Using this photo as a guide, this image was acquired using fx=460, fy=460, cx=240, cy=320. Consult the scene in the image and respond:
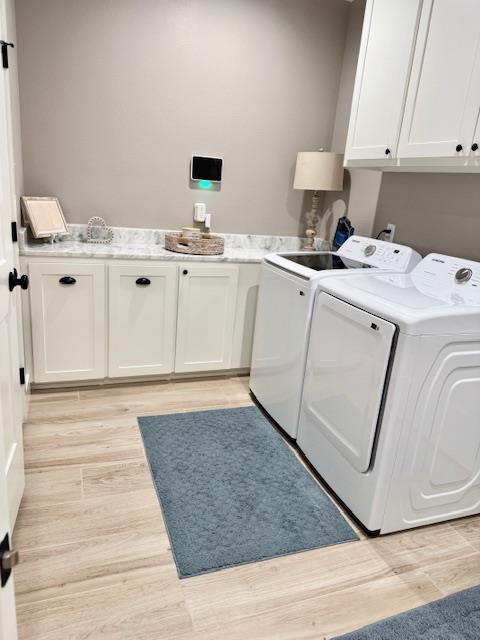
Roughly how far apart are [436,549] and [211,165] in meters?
2.63

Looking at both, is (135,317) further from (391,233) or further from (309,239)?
(391,233)

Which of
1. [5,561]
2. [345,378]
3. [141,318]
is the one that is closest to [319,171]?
[141,318]

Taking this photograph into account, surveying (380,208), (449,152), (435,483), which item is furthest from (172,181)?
(435,483)

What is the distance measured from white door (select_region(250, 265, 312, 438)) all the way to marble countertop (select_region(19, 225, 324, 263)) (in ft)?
1.45

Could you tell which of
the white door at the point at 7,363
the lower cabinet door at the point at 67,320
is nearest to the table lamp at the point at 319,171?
the lower cabinet door at the point at 67,320

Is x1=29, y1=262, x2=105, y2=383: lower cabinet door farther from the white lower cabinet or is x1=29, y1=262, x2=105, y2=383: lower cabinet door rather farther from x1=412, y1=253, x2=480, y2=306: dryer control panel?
x1=412, y1=253, x2=480, y2=306: dryer control panel

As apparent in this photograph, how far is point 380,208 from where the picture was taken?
117 inches

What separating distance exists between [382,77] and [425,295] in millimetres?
1195

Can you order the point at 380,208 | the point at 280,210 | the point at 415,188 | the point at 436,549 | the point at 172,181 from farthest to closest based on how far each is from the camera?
the point at 280,210
the point at 172,181
the point at 380,208
the point at 415,188
the point at 436,549

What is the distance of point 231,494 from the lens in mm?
2086

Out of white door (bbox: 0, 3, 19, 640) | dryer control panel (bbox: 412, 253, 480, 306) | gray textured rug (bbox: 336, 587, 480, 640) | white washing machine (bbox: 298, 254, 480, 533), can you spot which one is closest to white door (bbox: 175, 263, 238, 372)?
white washing machine (bbox: 298, 254, 480, 533)

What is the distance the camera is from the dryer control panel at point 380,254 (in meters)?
2.52

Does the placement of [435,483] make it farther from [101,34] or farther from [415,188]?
[101,34]

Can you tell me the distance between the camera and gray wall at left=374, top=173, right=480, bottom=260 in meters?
2.31
